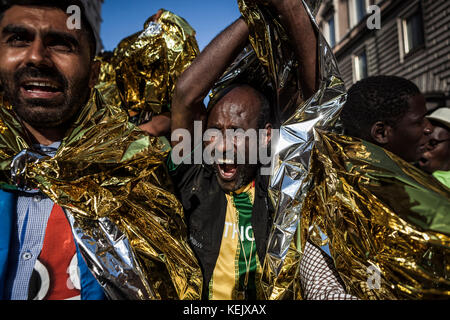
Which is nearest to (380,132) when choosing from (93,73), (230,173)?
(230,173)

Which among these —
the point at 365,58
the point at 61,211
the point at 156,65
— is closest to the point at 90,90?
the point at 156,65

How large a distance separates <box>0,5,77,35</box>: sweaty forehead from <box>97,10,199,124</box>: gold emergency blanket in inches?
16.5

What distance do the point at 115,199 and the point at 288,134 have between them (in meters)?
0.70

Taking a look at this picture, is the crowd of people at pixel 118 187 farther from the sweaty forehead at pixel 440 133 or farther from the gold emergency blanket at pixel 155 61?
the sweaty forehead at pixel 440 133

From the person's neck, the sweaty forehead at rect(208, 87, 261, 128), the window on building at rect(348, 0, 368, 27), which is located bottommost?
the person's neck

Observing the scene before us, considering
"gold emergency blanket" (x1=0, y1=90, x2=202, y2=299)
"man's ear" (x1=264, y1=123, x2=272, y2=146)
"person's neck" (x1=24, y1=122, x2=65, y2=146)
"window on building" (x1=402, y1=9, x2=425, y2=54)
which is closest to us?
"gold emergency blanket" (x1=0, y1=90, x2=202, y2=299)

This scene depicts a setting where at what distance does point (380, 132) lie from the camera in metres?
1.59

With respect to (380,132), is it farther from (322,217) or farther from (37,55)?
(37,55)

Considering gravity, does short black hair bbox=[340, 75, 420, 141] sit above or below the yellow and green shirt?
above

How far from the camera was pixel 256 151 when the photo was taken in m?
1.54

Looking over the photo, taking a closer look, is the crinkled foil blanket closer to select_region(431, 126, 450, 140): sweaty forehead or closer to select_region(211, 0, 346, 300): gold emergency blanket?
select_region(211, 0, 346, 300): gold emergency blanket

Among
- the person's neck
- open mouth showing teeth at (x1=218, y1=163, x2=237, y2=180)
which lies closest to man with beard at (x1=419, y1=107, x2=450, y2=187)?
open mouth showing teeth at (x1=218, y1=163, x2=237, y2=180)

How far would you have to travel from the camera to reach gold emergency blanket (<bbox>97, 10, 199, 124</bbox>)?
5.02 ft

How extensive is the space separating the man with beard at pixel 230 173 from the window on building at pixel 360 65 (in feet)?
36.8
